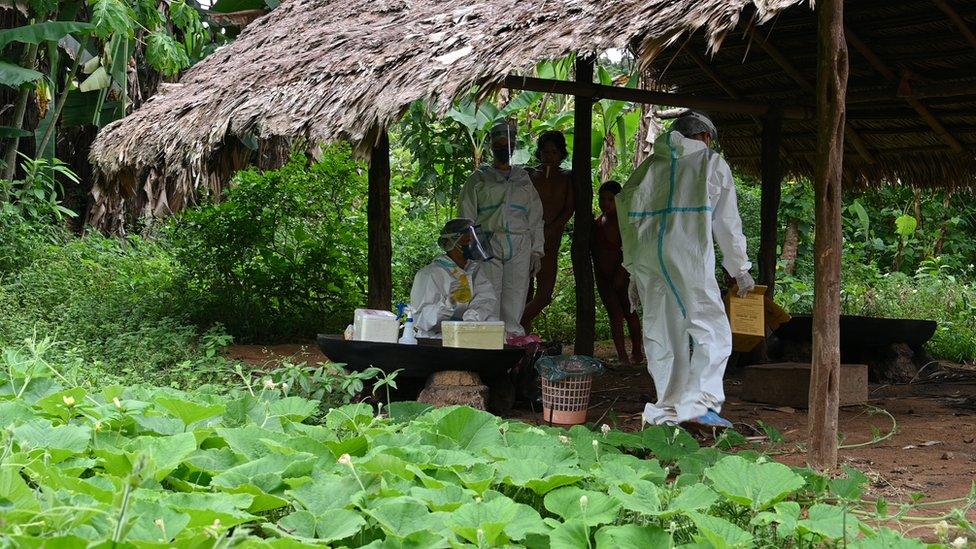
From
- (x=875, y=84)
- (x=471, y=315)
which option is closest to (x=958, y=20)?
(x=875, y=84)

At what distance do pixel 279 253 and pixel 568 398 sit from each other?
435 cm

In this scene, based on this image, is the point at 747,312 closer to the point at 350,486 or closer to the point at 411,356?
the point at 411,356

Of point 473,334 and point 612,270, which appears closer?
point 473,334

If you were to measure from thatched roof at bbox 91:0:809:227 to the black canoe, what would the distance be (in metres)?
1.13

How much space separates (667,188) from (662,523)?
2893 millimetres

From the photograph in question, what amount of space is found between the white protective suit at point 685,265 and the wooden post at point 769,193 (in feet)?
8.65

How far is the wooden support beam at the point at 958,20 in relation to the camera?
20.1 feet

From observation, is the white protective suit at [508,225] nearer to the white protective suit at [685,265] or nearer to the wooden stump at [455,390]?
the wooden stump at [455,390]

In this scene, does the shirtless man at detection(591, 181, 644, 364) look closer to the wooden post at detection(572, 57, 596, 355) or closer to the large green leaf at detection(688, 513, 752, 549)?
the wooden post at detection(572, 57, 596, 355)

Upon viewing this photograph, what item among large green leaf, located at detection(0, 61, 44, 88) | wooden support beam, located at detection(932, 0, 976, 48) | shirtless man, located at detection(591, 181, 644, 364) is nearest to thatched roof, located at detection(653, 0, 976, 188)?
wooden support beam, located at detection(932, 0, 976, 48)

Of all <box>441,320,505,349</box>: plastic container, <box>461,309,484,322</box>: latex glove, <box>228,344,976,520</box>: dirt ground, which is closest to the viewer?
<box>228,344,976,520</box>: dirt ground

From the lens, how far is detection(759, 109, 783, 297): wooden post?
7855mm

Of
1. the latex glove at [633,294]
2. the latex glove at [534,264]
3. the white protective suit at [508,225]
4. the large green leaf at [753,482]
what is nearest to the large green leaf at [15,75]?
the white protective suit at [508,225]

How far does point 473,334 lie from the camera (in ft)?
18.8
